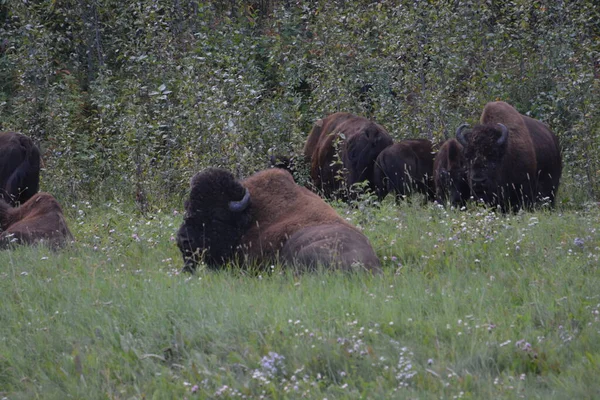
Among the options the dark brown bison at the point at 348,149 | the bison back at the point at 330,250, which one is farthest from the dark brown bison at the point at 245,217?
the dark brown bison at the point at 348,149

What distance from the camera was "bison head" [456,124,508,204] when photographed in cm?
1273

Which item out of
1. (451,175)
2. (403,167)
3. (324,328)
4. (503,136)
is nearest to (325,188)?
(403,167)

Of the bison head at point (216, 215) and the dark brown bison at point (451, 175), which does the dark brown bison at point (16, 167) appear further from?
the dark brown bison at point (451, 175)

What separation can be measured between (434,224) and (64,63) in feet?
49.6

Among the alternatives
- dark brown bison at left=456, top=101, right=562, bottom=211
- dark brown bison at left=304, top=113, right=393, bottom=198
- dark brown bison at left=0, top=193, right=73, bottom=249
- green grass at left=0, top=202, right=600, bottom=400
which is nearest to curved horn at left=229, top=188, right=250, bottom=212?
green grass at left=0, top=202, right=600, bottom=400

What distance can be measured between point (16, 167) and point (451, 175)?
24.1 feet

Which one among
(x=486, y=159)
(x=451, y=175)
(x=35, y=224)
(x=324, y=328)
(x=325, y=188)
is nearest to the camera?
(x=324, y=328)

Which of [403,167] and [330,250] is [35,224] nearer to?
[330,250]

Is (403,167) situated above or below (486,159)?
below

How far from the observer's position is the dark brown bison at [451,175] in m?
13.5

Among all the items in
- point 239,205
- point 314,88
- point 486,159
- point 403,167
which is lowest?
point 403,167

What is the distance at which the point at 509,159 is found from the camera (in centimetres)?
1302

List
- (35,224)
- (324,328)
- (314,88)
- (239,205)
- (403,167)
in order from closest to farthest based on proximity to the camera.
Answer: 1. (324,328)
2. (239,205)
3. (35,224)
4. (403,167)
5. (314,88)

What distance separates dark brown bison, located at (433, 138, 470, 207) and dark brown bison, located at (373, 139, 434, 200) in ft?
2.02
